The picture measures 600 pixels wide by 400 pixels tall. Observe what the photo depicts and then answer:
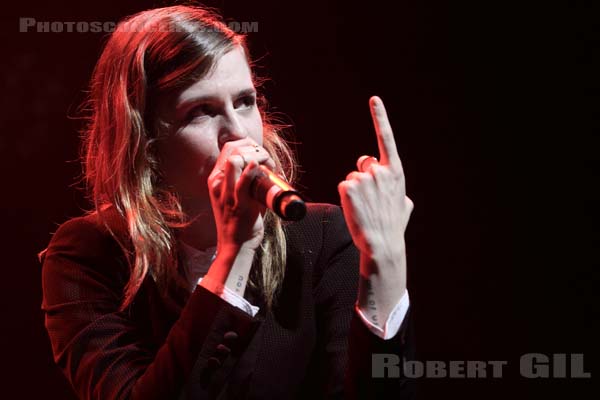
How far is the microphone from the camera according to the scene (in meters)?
0.93

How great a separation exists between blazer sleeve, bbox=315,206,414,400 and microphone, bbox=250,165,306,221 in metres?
0.25

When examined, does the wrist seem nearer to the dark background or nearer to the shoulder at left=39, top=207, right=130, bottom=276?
the shoulder at left=39, top=207, right=130, bottom=276

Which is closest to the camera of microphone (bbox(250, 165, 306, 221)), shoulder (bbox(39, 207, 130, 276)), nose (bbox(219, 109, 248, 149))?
microphone (bbox(250, 165, 306, 221))

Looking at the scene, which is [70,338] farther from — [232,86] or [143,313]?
[232,86]

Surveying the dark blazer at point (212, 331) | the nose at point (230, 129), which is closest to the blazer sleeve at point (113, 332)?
the dark blazer at point (212, 331)

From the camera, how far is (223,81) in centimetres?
126

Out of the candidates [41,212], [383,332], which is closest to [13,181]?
[41,212]

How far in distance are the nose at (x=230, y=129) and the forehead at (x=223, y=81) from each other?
47mm

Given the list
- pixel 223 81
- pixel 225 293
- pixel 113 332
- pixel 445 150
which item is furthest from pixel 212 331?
pixel 445 150

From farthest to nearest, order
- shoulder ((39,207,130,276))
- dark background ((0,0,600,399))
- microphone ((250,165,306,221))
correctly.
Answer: dark background ((0,0,600,399))
shoulder ((39,207,130,276))
microphone ((250,165,306,221))

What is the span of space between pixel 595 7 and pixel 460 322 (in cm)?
113

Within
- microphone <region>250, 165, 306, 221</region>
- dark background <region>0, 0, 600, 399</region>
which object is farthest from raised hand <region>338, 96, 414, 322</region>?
dark background <region>0, 0, 600, 399</region>

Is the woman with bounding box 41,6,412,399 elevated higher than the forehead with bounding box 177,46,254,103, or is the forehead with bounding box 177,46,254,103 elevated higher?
the forehead with bounding box 177,46,254,103

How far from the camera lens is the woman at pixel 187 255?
111 centimetres
